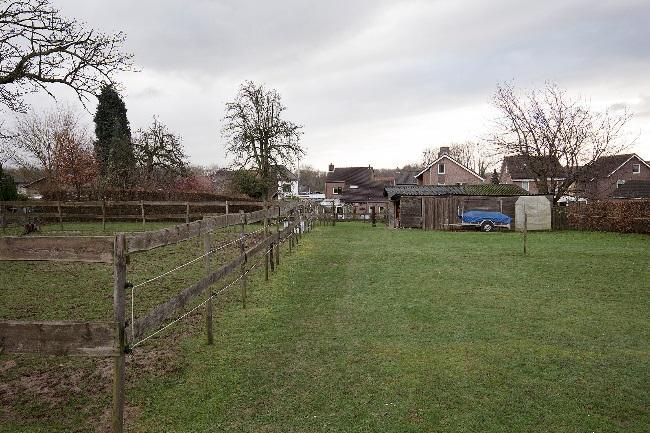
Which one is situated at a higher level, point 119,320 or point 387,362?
point 119,320

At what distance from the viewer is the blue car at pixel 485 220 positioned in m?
30.4

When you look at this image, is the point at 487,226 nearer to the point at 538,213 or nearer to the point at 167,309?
the point at 538,213

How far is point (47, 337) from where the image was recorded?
348 cm

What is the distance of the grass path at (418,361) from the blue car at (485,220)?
1907cm

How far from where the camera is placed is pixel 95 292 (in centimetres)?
921

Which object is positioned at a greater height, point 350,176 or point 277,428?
point 350,176

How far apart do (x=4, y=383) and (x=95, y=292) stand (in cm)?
441

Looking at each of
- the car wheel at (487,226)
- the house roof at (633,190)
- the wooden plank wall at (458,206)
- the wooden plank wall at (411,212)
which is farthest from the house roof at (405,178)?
the car wheel at (487,226)

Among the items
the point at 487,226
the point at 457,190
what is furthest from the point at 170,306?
the point at 457,190

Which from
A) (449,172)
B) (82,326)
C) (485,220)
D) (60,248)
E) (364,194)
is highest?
(449,172)

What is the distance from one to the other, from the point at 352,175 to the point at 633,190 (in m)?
39.4

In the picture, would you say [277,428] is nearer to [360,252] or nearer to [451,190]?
[360,252]

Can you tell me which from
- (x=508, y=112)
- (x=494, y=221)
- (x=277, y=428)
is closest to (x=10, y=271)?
(x=277, y=428)

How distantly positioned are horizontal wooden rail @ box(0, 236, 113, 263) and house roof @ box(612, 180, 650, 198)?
58.0 meters
